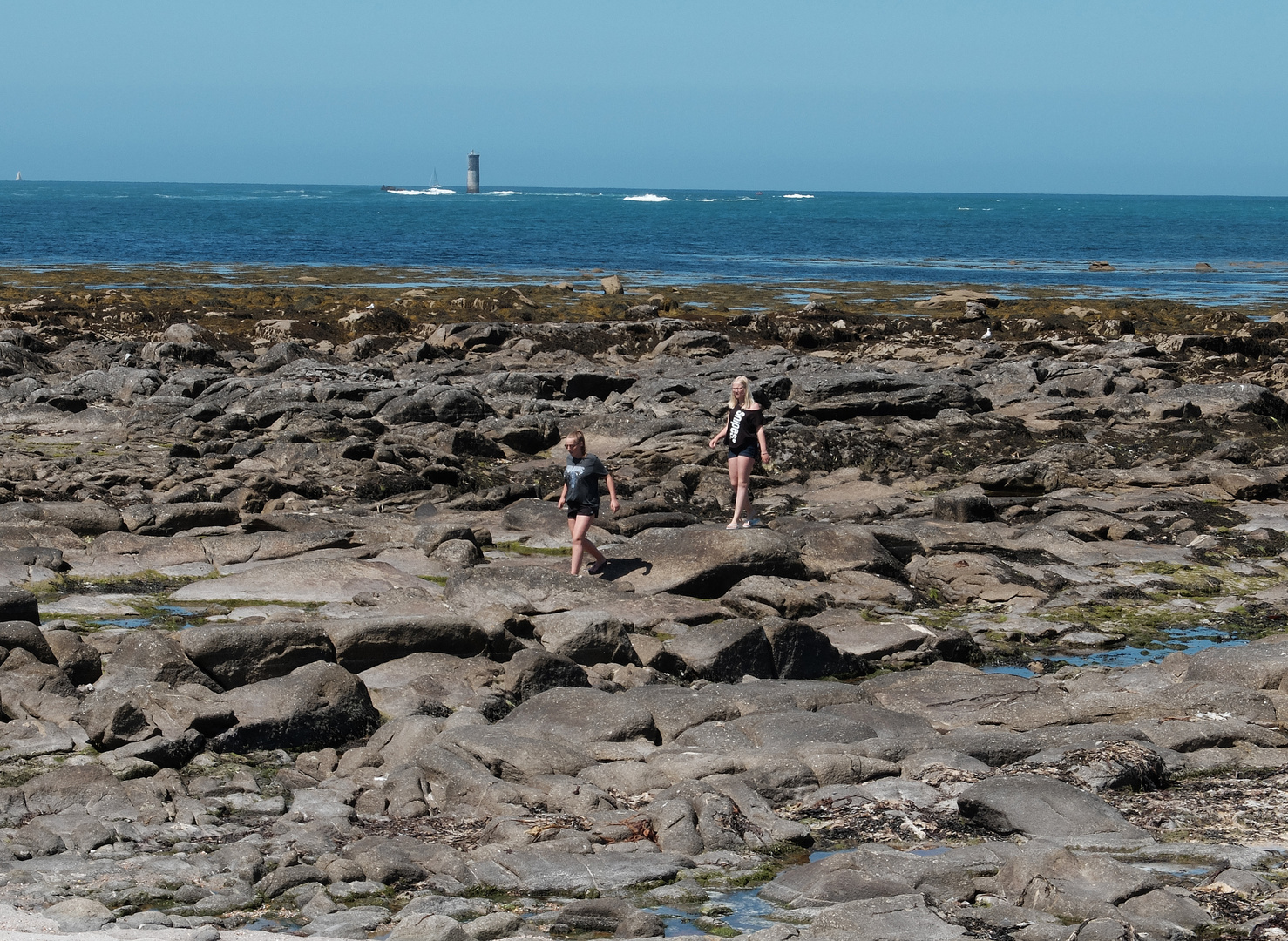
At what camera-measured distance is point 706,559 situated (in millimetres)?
15641

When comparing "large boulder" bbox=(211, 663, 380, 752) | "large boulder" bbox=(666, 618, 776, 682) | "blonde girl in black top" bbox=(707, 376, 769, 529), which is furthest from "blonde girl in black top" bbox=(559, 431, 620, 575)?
"large boulder" bbox=(211, 663, 380, 752)

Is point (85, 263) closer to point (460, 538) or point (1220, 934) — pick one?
point (460, 538)

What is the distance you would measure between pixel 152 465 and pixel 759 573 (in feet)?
37.6

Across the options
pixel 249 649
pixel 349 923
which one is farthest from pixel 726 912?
pixel 249 649

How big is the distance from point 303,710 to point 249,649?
120 centimetres

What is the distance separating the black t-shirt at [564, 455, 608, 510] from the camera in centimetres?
1534

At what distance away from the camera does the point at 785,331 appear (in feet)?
136

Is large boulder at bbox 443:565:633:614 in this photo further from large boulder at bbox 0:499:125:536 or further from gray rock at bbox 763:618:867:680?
large boulder at bbox 0:499:125:536

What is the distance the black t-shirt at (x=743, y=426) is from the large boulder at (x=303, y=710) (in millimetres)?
7562

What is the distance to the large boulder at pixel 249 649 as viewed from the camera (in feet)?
39.3

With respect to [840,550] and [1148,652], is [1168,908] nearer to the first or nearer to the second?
[1148,652]

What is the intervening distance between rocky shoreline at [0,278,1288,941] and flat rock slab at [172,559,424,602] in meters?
0.07

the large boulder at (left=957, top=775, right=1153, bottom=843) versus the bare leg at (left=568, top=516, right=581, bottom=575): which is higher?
the bare leg at (left=568, top=516, right=581, bottom=575)

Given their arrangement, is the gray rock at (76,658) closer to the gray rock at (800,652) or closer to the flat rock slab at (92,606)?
the flat rock slab at (92,606)
